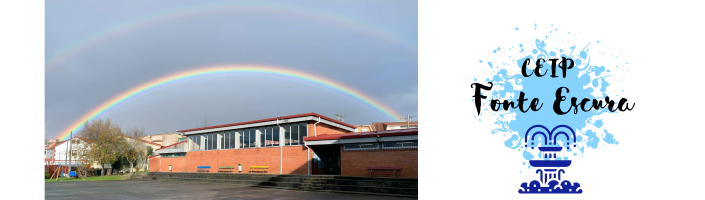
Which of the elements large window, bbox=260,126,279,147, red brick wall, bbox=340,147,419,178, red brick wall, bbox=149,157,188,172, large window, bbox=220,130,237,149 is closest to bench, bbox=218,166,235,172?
large window, bbox=220,130,237,149

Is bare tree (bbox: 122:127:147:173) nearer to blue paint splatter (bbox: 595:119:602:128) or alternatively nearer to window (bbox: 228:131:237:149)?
window (bbox: 228:131:237:149)

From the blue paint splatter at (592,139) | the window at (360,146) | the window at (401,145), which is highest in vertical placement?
the blue paint splatter at (592,139)

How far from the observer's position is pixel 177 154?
113 feet

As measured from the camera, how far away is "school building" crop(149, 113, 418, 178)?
18438 millimetres

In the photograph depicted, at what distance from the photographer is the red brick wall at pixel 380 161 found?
698 inches

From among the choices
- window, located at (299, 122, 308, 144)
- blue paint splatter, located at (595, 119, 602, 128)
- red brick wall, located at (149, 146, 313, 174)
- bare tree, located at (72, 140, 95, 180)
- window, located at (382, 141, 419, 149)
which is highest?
blue paint splatter, located at (595, 119, 602, 128)

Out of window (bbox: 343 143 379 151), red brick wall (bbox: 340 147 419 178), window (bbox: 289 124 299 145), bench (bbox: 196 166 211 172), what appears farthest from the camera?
bench (bbox: 196 166 211 172)

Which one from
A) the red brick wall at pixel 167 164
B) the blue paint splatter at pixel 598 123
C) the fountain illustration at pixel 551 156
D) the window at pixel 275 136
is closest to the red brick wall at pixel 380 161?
the window at pixel 275 136

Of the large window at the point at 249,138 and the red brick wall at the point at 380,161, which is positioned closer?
the red brick wall at the point at 380,161

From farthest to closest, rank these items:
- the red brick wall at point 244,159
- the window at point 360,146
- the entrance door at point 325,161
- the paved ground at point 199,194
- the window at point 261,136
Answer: the window at point 261,136, the red brick wall at point 244,159, the entrance door at point 325,161, the window at point 360,146, the paved ground at point 199,194

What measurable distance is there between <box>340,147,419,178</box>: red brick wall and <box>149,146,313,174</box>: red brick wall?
4042mm

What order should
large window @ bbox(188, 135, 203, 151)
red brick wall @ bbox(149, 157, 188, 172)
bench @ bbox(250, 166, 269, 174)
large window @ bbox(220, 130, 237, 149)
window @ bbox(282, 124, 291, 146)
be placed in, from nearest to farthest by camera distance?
window @ bbox(282, 124, 291, 146)
bench @ bbox(250, 166, 269, 174)
large window @ bbox(220, 130, 237, 149)
large window @ bbox(188, 135, 203, 151)
red brick wall @ bbox(149, 157, 188, 172)

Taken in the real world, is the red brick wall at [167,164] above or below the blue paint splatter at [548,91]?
below

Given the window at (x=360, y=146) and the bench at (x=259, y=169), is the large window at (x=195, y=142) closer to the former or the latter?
the bench at (x=259, y=169)
